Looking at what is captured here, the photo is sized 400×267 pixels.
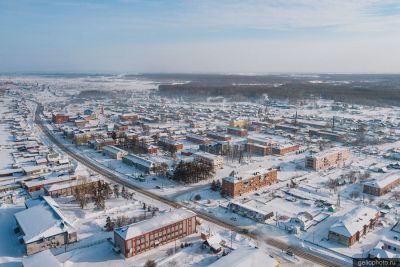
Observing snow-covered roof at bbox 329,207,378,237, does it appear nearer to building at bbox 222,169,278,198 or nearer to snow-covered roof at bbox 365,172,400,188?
snow-covered roof at bbox 365,172,400,188

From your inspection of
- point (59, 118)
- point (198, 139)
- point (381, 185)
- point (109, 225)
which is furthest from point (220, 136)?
point (59, 118)

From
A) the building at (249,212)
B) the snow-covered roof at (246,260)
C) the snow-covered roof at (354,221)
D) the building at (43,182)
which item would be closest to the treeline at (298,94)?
the snow-covered roof at (354,221)

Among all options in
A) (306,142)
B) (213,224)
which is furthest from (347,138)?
(213,224)

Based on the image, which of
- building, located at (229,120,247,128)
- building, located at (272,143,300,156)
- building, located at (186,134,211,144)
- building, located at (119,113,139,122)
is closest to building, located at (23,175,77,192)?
building, located at (186,134,211,144)

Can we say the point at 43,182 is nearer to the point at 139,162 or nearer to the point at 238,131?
the point at 139,162

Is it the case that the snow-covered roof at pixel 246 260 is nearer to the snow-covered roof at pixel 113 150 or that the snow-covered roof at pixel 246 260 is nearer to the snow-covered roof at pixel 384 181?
the snow-covered roof at pixel 384 181

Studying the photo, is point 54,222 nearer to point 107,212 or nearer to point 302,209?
point 107,212
